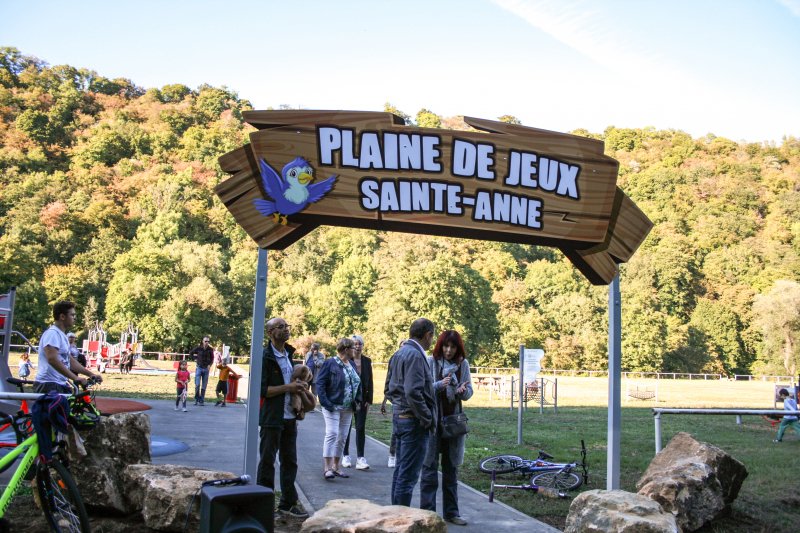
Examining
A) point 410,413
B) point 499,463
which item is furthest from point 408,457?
point 499,463

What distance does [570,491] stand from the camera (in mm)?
8641

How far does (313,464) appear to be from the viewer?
1030 centimetres

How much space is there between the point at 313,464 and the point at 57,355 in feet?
14.4

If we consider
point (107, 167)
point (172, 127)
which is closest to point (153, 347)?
point (107, 167)

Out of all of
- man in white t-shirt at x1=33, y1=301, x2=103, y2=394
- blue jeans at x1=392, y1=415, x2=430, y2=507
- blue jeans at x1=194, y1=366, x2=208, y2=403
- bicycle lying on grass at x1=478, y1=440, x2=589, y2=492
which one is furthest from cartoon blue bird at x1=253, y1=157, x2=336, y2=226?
blue jeans at x1=194, y1=366, x2=208, y2=403

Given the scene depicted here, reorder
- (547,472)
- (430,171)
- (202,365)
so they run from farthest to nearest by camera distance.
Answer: (202,365)
(547,472)
(430,171)

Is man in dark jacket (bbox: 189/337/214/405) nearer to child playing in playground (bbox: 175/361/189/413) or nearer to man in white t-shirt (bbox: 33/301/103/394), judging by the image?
child playing in playground (bbox: 175/361/189/413)

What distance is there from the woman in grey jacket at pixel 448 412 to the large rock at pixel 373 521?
1494mm

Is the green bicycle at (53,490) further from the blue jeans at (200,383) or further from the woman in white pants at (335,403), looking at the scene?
the blue jeans at (200,383)

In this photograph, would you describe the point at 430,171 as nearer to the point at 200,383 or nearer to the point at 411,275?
the point at 200,383

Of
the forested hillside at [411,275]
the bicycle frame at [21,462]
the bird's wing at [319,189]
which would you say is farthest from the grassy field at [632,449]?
the forested hillside at [411,275]

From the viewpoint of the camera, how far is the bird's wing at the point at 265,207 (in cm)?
679

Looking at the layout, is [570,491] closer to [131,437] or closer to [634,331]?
[131,437]

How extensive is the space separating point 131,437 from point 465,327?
68.9m
